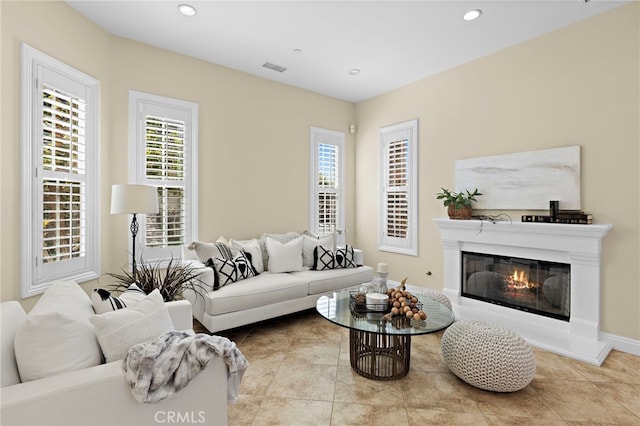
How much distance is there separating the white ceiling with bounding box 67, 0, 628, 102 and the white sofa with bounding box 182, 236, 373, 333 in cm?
232

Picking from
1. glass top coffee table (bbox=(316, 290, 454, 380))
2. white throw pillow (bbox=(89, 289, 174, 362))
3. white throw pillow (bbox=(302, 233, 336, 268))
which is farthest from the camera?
white throw pillow (bbox=(302, 233, 336, 268))

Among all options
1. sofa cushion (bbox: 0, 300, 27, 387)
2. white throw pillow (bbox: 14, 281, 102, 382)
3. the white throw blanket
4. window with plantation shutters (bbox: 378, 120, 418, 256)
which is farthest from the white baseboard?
sofa cushion (bbox: 0, 300, 27, 387)

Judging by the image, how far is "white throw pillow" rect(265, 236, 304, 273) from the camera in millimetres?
3818

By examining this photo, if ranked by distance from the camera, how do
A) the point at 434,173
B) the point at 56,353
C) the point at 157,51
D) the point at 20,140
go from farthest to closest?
1. the point at 434,173
2. the point at 157,51
3. the point at 20,140
4. the point at 56,353

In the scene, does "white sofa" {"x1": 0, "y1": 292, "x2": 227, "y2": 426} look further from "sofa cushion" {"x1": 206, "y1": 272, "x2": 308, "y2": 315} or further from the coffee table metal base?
"sofa cushion" {"x1": 206, "y1": 272, "x2": 308, "y2": 315}

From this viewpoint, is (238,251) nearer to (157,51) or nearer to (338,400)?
(338,400)

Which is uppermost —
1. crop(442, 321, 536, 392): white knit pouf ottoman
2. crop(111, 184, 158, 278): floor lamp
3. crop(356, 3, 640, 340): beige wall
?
crop(356, 3, 640, 340): beige wall

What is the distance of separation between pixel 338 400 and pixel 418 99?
3.92 metres

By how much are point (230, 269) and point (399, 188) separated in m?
2.78

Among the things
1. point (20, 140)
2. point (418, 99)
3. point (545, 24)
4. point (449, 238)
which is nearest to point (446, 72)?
point (418, 99)

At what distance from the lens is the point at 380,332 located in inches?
86.0

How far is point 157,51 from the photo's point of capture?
11.9ft

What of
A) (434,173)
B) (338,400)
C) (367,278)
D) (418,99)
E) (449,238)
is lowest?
(338,400)

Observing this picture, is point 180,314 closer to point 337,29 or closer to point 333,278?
point 333,278
